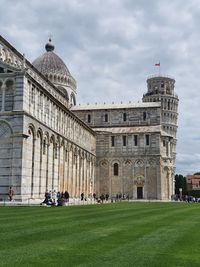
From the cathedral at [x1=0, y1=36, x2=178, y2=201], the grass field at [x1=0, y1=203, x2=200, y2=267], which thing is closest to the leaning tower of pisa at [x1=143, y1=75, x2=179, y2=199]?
the cathedral at [x1=0, y1=36, x2=178, y2=201]

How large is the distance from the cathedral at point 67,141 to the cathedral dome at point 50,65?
183mm

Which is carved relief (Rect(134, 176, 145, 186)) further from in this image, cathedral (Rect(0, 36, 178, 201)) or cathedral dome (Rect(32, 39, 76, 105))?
cathedral dome (Rect(32, 39, 76, 105))

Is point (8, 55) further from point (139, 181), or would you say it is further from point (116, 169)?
point (139, 181)

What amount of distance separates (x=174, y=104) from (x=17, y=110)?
78.1m

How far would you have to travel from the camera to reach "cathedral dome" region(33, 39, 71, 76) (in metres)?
71.1

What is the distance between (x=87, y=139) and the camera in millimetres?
59781

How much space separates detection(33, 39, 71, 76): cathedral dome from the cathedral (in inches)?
7.2

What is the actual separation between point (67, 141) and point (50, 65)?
28.8 metres

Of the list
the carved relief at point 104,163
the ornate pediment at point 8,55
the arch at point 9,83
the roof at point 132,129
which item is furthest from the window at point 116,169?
the arch at point 9,83

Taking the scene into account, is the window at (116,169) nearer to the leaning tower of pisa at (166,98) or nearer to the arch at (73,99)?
the arch at (73,99)

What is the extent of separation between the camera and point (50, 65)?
71750 mm

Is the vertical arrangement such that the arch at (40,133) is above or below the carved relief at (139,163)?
above

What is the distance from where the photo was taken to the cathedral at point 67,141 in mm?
33000

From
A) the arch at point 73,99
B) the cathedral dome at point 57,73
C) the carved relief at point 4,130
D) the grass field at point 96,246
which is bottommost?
the grass field at point 96,246
